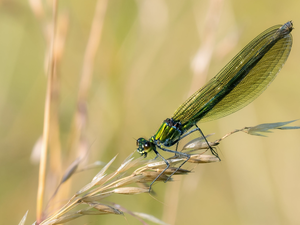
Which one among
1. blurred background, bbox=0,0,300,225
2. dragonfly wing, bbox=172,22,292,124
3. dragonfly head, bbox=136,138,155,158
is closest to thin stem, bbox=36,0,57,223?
blurred background, bbox=0,0,300,225

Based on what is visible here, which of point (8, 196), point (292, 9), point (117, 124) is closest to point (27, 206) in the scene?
point (8, 196)

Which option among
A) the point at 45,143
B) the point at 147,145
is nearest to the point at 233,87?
the point at 147,145

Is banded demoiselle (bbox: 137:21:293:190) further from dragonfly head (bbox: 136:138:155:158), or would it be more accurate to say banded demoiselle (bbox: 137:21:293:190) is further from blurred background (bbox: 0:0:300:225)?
blurred background (bbox: 0:0:300:225)

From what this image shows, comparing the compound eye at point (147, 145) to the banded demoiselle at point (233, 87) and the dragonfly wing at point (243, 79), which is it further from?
the dragonfly wing at point (243, 79)

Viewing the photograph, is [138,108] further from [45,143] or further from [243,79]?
[45,143]

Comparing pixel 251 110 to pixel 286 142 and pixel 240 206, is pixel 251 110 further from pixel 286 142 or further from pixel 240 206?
pixel 240 206
